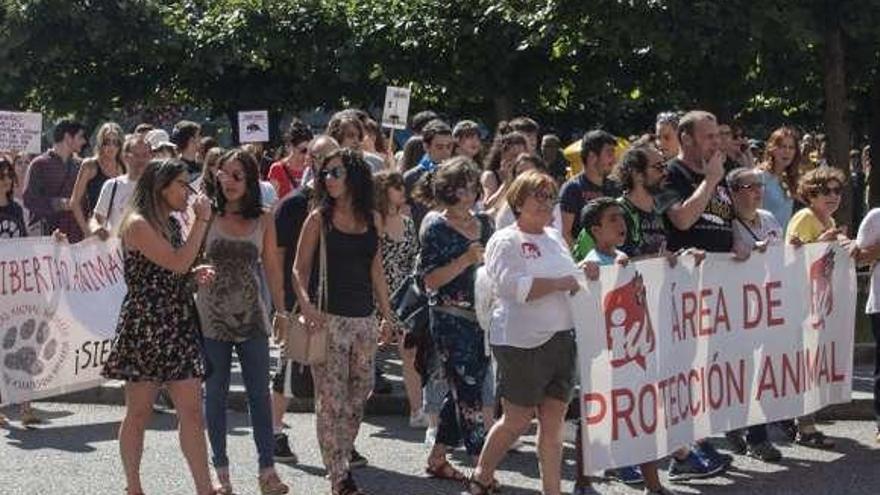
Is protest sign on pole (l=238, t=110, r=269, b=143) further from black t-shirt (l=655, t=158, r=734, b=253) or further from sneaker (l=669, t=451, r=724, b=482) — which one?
sneaker (l=669, t=451, r=724, b=482)

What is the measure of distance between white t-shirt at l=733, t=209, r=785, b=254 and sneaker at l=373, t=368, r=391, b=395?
2.74m

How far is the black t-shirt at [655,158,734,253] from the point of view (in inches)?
356

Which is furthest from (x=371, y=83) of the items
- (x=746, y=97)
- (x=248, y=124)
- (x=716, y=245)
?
(x=716, y=245)

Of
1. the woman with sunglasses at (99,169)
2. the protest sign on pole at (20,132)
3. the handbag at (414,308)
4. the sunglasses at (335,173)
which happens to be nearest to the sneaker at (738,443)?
the handbag at (414,308)

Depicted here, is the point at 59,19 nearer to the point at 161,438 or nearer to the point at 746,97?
the point at 746,97

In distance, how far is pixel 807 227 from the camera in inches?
402

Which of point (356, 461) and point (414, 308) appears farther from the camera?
point (414, 308)

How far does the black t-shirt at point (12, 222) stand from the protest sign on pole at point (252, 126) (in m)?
7.83

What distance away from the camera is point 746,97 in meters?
23.2

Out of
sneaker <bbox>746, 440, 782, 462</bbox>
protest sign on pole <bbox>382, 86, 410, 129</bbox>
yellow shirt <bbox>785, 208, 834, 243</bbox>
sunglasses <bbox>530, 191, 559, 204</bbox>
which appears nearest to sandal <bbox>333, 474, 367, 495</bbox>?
sunglasses <bbox>530, 191, 559, 204</bbox>

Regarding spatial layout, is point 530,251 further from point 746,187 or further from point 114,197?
point 114,197

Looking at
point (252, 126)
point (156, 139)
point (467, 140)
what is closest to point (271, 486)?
point (467, 140)

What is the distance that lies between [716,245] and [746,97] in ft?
47.0

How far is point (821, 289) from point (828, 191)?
0.57m
